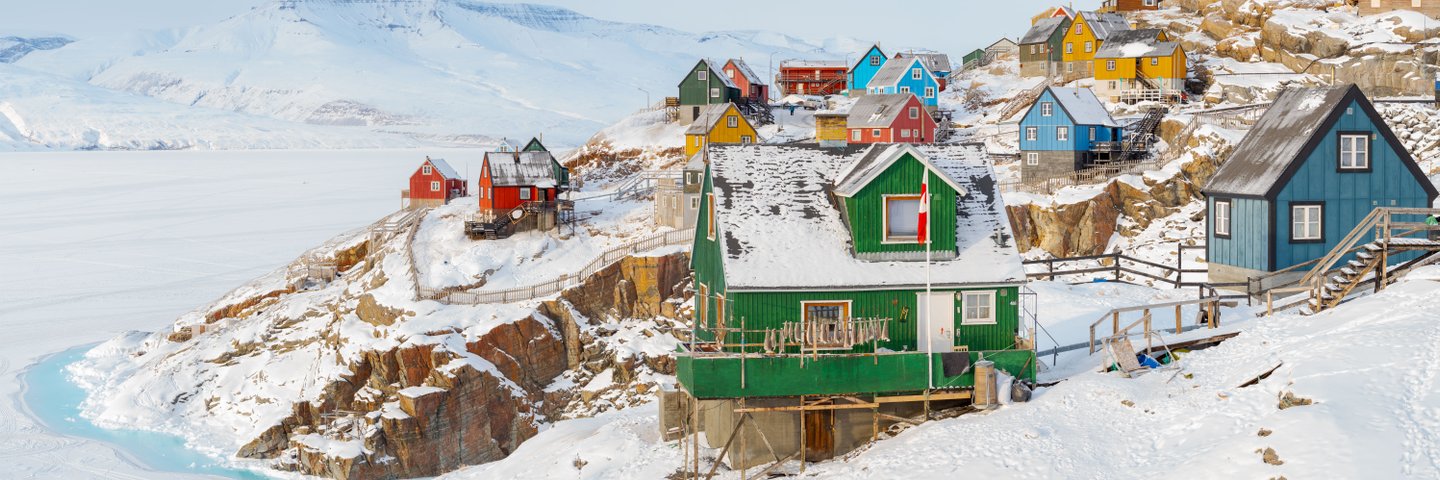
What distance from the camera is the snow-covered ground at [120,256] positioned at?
59312 mm

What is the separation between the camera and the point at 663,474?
103 feet

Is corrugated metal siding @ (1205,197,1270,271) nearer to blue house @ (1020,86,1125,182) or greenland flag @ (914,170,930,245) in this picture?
greenland flag @ (914,170,930,245)

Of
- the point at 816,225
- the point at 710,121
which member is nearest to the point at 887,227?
the point at 816,225

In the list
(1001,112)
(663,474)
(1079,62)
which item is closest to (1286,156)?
(663,474)

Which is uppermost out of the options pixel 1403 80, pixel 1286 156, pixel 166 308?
pixel 1403 80

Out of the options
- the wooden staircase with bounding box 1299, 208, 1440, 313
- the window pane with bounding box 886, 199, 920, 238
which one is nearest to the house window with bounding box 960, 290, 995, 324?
the window pane with bounding box 886, 199, 920, 238

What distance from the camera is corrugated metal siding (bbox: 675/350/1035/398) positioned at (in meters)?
29.4

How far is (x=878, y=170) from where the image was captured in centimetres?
3175

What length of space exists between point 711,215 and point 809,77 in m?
84.7

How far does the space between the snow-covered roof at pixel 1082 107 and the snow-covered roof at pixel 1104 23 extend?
21.5 metres

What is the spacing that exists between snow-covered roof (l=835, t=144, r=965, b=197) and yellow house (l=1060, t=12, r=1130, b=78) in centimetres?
6831

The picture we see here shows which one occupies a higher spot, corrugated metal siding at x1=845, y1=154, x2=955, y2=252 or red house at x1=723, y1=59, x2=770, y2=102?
red house at x1=723, y1=59, x2=770, y2=102

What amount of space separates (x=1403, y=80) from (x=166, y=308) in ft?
272

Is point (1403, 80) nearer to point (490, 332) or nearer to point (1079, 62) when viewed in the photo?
point (1079, 62)
